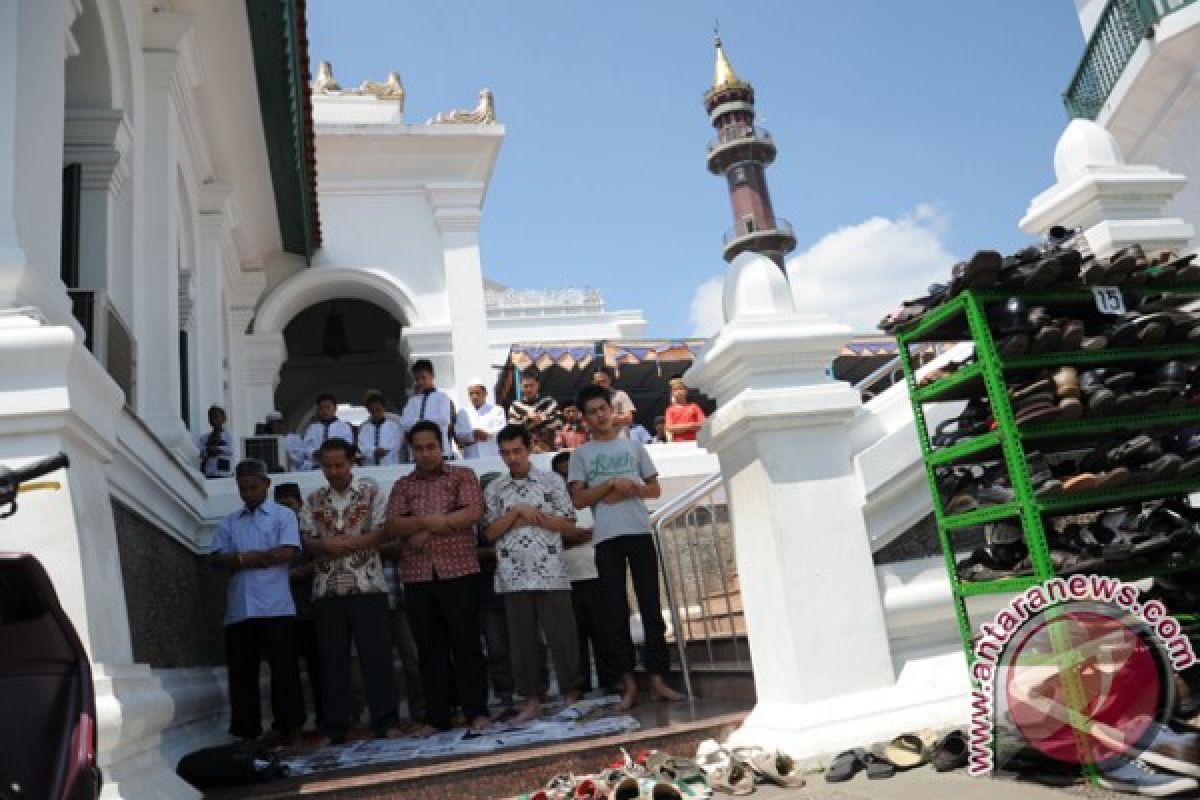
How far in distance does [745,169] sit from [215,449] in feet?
114

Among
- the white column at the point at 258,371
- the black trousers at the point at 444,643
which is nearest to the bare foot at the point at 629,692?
the black trousers at the point at 444,643

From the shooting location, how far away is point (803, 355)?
13.6 feet

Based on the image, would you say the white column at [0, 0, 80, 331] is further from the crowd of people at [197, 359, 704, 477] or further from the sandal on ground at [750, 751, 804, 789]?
the crowd of people at [197, 359, 704, 477]

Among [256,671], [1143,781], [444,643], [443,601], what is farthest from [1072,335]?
[256,671]

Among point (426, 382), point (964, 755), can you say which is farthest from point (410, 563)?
point (426, 382)

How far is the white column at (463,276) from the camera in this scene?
12.2 metres

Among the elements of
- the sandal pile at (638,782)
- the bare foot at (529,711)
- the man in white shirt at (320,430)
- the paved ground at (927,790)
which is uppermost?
the man in white shirt at (320,430)

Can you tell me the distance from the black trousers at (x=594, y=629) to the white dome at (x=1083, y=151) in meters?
3.31

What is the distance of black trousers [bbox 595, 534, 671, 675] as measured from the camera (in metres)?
4.85

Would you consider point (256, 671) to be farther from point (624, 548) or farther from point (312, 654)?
point (624, 548)

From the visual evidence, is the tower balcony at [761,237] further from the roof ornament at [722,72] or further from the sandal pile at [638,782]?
the sandal pile at [638,782]

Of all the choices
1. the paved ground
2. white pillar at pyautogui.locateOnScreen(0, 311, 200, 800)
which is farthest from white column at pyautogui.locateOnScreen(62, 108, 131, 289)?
the paved ground

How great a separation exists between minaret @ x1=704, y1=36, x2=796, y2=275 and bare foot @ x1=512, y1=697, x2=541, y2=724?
35.5 metres

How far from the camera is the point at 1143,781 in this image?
262cm
